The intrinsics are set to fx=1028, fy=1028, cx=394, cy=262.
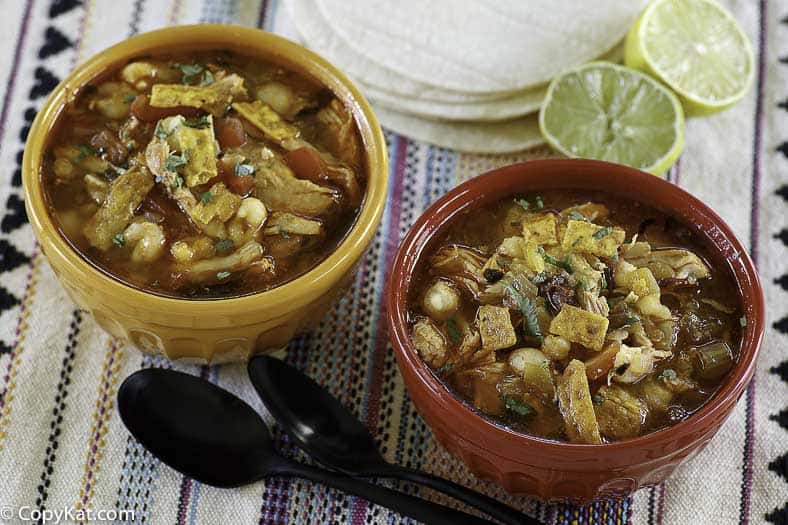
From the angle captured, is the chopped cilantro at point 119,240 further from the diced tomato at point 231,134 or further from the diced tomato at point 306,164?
the diced tomato at point 306,164

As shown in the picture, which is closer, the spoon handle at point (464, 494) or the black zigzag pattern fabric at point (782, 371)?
the spoon handle at point (464, 494)

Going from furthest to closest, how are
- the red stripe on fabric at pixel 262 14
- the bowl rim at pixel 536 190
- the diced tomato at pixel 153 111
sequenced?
the red stripe on fabric at pixel 262 14 → the diced tomato at pixel 153 111 → the bowl rim at pixel 536 190

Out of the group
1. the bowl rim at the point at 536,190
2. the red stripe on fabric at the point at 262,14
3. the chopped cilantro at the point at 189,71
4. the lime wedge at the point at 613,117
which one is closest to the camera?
the bowl rim at the point at 536,190

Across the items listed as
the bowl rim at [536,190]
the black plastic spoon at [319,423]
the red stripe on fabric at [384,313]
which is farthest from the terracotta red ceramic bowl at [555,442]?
the red stripe on fabric at [384,313]

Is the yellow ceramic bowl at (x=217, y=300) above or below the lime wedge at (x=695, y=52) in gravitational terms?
below

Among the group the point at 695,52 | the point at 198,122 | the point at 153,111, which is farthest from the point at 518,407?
the point at 695,52

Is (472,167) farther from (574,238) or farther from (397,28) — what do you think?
(574,238)

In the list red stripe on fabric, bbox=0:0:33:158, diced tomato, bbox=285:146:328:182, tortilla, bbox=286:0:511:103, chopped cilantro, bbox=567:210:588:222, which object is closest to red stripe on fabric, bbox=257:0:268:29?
tortilla, bbox=286:0:511:103
